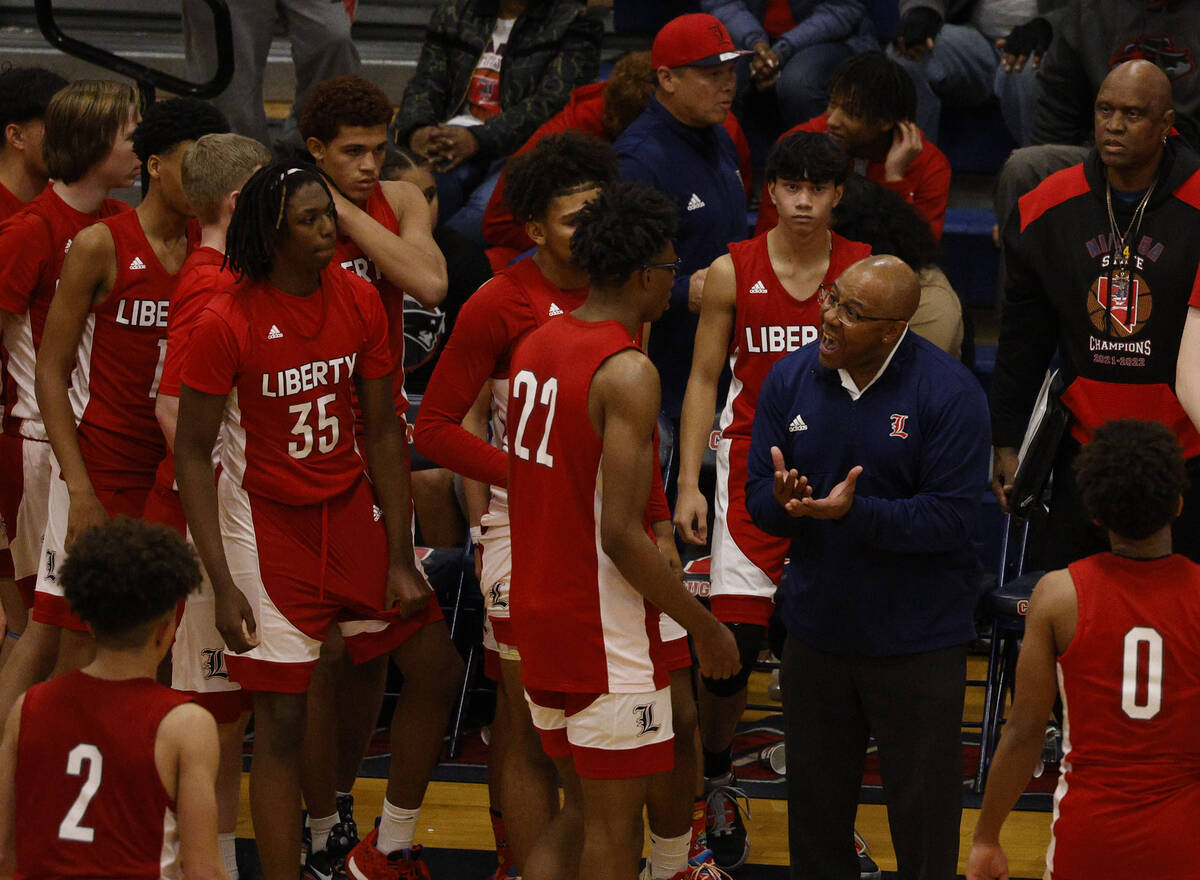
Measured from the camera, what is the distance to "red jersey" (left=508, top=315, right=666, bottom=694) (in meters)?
3.41

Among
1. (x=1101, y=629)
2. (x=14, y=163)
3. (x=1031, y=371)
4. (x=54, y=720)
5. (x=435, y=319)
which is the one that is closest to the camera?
(x=54, y=720)

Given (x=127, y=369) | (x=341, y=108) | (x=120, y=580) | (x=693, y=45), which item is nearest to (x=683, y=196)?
(x=693, y=45)

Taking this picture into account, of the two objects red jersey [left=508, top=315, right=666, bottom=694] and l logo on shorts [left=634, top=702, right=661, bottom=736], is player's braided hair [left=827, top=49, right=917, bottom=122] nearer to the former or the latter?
red jersey [left=508, top=315, right=666, bottom=694]

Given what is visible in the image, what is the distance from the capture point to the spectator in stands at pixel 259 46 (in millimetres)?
7078

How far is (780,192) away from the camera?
458cm

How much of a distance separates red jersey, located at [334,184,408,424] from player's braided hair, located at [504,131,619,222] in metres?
0.58

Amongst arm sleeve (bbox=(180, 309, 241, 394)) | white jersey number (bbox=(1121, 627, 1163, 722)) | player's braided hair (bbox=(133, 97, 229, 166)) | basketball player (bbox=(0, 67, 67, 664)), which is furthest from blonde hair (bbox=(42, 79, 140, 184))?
white jersey number (bbox=(1121, 627, 1163, 722))

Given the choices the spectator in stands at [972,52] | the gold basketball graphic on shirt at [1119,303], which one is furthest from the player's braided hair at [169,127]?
the spectator in stands at [972,52]

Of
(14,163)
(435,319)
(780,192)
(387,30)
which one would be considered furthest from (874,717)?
(387,30)

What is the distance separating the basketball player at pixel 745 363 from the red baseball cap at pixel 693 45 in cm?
107

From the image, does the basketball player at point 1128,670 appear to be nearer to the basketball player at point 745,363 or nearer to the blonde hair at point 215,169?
the basketball player at point 745,363

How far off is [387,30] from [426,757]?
5.82 m

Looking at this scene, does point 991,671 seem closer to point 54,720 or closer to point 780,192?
point 780,192

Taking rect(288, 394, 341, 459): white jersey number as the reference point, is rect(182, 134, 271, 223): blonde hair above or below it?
above
